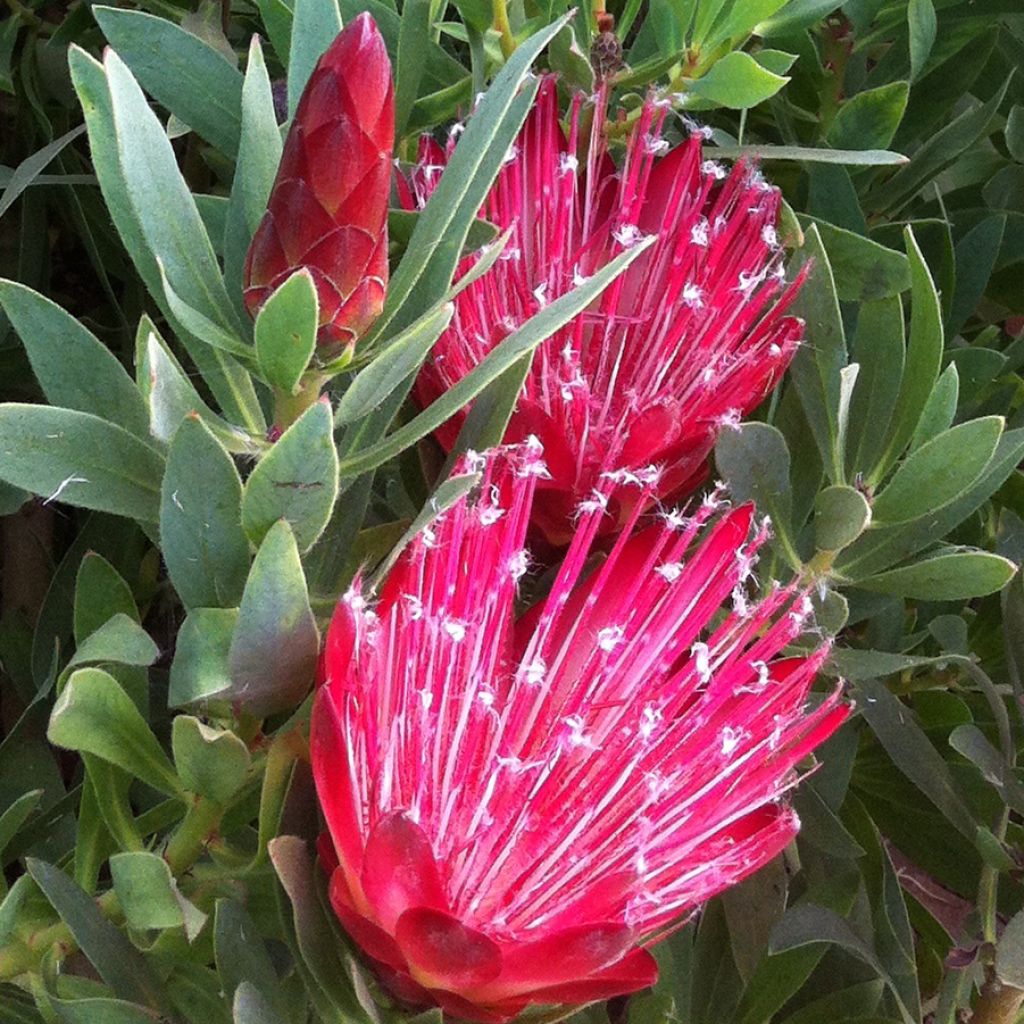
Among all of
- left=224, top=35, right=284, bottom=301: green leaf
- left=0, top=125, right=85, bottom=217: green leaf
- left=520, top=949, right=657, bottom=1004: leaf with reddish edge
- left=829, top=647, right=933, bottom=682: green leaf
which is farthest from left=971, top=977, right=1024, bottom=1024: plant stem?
left=0, top=125, right=85, bottom=217: green leaf

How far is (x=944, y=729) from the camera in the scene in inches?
30.8

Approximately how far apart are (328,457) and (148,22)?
29cm

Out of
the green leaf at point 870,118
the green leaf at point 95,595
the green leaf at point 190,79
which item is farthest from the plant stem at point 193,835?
the green leaf at point 870,118

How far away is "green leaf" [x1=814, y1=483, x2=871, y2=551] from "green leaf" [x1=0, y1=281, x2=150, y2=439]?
289 mm

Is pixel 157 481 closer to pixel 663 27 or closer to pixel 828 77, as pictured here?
pixel 663 27

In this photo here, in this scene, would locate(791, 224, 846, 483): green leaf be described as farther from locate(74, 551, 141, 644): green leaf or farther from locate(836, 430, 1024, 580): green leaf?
locate(74, 551, 141, 644): green leaf

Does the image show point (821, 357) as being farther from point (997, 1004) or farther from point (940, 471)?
point (997, 1004)

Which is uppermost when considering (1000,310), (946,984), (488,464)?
(488,464)

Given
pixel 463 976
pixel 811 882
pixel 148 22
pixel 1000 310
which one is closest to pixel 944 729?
pixel 811 882

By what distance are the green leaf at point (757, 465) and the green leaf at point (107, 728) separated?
0.27m

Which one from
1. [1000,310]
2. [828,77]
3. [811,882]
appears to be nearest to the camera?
[811,882]

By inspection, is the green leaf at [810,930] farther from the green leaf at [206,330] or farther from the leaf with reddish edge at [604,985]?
the green leaf at [206,330]

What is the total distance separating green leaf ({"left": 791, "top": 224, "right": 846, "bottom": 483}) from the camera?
1.94 ft

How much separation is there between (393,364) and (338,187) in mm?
63
